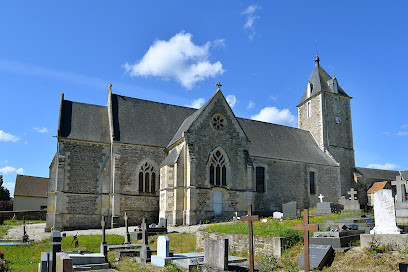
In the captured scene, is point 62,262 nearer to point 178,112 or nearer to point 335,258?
point 335,258

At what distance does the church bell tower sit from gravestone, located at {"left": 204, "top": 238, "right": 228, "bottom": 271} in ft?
90.7

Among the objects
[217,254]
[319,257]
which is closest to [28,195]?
[217,254]

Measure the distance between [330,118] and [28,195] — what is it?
3912 cm

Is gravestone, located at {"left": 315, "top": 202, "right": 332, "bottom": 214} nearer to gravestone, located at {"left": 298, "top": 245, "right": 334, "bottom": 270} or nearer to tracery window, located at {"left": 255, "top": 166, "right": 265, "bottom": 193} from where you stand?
tracery window, located at {"left": 255, "top": 166, "right": 265, "bottom": 193}

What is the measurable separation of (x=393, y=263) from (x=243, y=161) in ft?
56.9

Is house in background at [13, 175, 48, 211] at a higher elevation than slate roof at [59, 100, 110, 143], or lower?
lower

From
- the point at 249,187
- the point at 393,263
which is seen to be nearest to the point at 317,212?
the point at 249,187

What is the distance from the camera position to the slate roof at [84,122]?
25281 millimetres

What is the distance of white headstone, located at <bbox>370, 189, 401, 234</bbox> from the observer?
11.0 metres

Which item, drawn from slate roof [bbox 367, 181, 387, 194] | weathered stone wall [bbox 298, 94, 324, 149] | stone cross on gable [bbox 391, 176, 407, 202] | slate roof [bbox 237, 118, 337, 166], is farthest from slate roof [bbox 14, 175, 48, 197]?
stone cross on gable [bbox 391, 176, 407, 202]

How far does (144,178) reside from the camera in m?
26.3

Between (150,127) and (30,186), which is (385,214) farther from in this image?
(30,186)

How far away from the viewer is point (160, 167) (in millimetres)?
25703

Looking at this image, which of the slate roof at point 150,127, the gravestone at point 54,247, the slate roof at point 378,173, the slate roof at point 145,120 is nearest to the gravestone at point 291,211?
the slate roof at point 150,127
